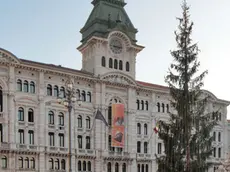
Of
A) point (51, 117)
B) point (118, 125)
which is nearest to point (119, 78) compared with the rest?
point (118, 125)

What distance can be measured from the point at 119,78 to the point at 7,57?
16026mm

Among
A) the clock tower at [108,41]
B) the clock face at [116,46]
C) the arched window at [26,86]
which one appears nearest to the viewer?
the arched window at [26,86]

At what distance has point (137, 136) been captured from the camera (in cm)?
5872

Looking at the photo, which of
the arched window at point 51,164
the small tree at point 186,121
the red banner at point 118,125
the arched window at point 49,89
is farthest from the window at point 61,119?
the small tree at point 186,121

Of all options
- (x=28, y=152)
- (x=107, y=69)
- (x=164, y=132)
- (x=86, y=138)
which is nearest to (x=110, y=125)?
(x=86, y=138)

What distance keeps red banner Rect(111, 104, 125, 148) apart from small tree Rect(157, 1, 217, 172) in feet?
83.3

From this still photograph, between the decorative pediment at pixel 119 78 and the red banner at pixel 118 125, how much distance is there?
336 centimetres

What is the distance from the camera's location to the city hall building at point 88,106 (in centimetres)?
4875

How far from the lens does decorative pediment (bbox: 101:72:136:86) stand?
56.3 m

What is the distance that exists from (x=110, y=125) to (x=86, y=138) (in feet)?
12.9

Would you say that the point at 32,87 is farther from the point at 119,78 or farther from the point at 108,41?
the point at 119,78

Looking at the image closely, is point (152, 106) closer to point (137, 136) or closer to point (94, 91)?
point (137, 136)

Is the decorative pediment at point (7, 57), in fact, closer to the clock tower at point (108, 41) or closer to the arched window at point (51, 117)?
the arched window at point (51, 117)

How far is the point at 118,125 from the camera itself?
5612 centimetres
